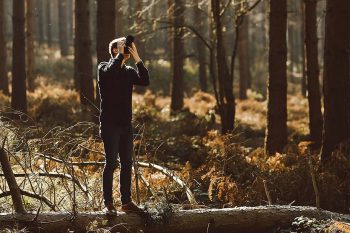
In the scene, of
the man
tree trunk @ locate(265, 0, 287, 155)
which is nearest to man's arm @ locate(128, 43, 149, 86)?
the man

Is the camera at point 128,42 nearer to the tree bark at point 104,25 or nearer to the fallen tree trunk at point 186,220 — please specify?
the fallen tree trunk at point 186,220

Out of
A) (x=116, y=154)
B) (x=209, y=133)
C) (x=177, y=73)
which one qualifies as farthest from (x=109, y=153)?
(x=177, y=73)

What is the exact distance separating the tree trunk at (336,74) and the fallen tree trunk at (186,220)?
12.0ft

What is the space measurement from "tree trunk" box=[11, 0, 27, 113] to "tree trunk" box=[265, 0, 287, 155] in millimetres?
7317

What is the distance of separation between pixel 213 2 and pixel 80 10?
4282 millimetres

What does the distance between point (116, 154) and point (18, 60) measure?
1029cm

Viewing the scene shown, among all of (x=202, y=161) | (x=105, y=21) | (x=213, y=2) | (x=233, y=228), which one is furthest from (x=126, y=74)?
(x=213, y=2)

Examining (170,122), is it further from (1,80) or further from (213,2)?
(1,80)

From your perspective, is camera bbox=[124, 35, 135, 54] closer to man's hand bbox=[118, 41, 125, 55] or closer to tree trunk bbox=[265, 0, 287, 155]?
man's hand bbox=[118, 41, 125, 55]

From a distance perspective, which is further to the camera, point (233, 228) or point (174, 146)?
point (174, 146)

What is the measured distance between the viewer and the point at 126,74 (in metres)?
6.18

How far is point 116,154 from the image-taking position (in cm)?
621

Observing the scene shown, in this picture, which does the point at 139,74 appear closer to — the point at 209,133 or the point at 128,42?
the point at 128,42

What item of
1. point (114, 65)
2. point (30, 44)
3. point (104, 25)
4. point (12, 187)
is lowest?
point (12, 187)
